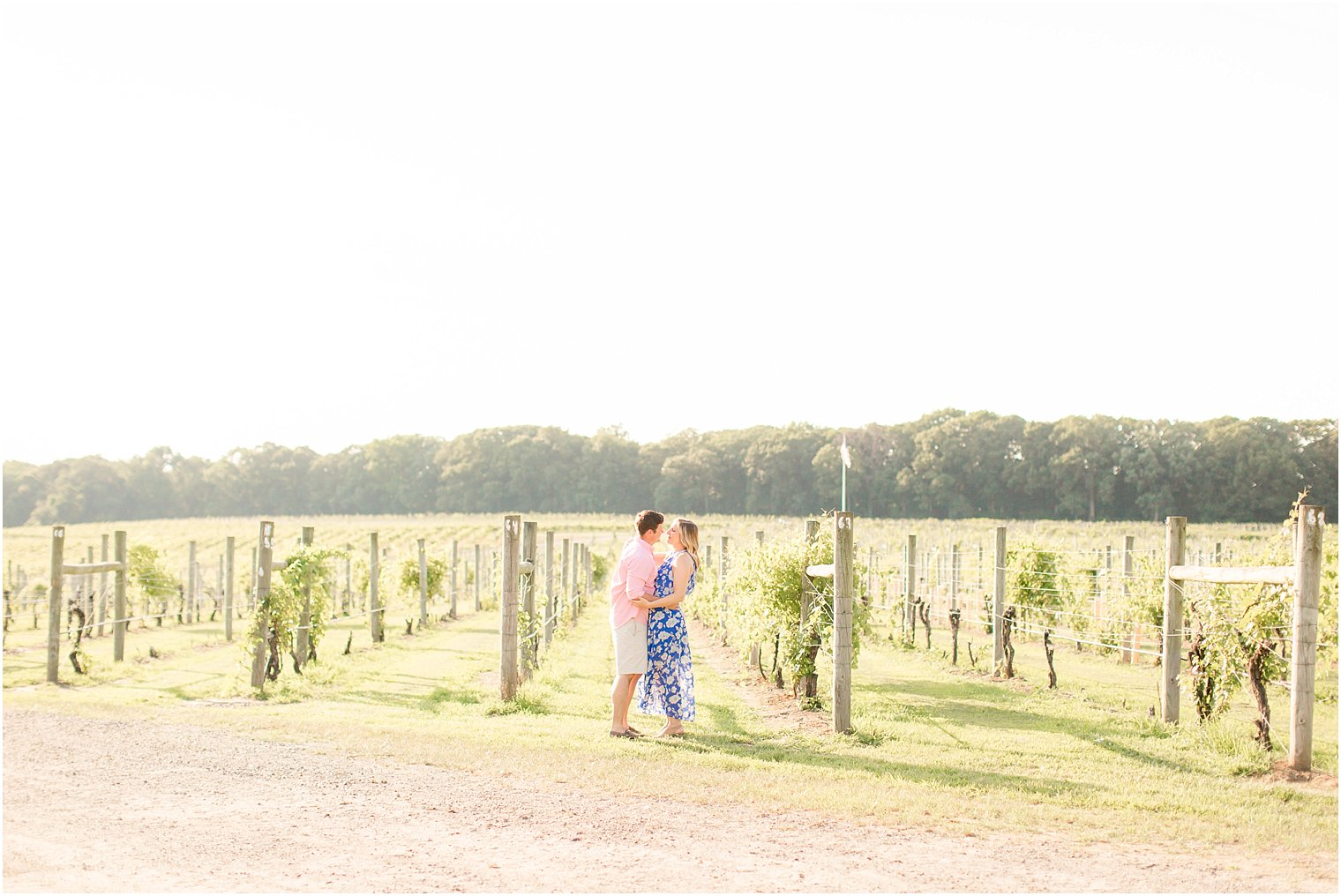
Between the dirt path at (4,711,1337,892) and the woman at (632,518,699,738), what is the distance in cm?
163

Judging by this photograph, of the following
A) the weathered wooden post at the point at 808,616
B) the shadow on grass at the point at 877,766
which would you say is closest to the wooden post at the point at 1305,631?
the shadow on grass at the point at 877,766

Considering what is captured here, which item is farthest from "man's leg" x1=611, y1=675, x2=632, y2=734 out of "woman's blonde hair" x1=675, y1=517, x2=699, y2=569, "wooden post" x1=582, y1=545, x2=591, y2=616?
"wooden post" x1=582, y1=545, x2=591, y2=616

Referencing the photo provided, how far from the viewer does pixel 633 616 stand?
7.38m

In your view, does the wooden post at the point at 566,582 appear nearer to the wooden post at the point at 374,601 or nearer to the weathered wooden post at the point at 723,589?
the weathered wooden post at the point at 723,589

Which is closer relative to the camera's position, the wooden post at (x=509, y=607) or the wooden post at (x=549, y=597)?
the wooden post at (x=509, y=607)

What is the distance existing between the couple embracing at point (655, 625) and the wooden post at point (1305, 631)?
151 inches

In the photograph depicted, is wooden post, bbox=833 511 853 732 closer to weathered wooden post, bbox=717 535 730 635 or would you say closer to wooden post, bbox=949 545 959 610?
weathered wooden post, bbox=717 535 730 635

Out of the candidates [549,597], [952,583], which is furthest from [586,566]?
[952,583]

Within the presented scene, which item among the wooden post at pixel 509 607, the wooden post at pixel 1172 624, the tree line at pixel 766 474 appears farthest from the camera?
the tree line at pixel 766 474

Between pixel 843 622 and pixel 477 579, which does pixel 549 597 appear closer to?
pixel 843 622

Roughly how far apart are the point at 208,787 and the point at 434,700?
3.82 metres

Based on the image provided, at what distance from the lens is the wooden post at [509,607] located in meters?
8.80

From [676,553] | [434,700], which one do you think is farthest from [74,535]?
[676,553]

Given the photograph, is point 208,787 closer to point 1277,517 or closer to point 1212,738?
point 1212,738
